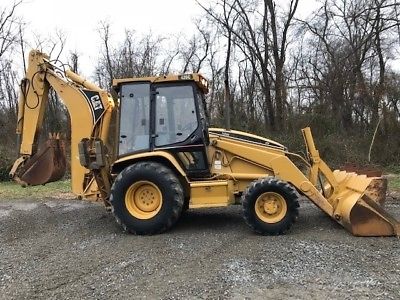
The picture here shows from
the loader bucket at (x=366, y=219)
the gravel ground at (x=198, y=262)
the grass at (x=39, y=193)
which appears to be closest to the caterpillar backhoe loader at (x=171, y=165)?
the loader bucket at (x=366, y=219)

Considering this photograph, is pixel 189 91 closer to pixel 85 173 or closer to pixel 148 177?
A: pixel 148 177

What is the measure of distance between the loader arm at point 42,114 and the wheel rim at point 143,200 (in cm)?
74

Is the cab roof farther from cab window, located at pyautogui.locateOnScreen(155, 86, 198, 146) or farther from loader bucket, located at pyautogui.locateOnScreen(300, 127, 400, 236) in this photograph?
loader bucket, located at pyautogui.locateOnScreen(300, 127, 400, 236)

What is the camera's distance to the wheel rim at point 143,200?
7473 millimetres

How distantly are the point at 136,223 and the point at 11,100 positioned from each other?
1249 inches

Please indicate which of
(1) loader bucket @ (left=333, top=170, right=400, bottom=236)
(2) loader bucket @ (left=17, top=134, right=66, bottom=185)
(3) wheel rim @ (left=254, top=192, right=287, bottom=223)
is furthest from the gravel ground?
(2) loader bucket @ (left=17, top=134, right=66, bottom=185)

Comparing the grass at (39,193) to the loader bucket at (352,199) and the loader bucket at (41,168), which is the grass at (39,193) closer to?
the loader bucket at (41,168)

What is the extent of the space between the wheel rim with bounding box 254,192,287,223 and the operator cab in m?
1.03

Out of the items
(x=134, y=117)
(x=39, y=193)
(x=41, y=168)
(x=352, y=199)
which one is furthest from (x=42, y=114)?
(x=39, y=193)

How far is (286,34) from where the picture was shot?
92.1 ft

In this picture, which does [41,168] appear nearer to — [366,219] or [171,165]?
[171,165]

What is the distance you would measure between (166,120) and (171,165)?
2.31 ft

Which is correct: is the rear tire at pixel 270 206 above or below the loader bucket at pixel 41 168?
below

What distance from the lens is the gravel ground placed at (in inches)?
193
